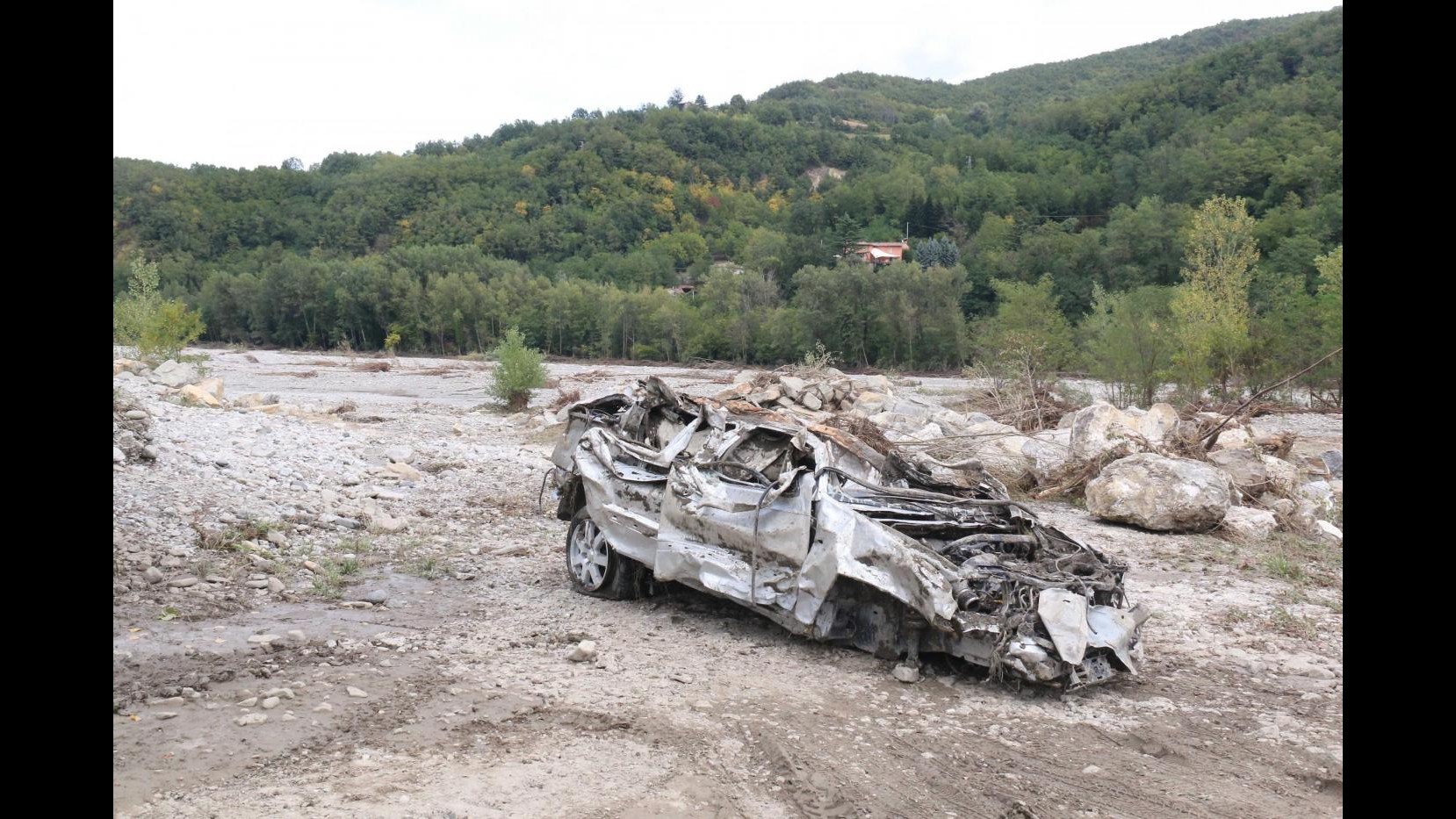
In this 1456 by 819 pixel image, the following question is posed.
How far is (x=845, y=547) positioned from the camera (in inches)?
245

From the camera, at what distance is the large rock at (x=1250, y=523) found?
11.6 metres

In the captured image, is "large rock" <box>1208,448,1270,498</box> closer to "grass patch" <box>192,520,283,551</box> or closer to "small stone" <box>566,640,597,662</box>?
"small stone" <box>566,640,597,662</box>

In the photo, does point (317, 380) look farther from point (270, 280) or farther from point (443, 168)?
point (443, 168)

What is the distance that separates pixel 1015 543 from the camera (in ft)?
22.8

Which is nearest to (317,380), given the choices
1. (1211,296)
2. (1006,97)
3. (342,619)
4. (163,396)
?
(163,396)

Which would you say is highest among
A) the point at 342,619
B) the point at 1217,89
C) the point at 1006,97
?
the point at 1006,97

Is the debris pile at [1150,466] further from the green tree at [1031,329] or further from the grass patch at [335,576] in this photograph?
the green tree at [1031,329]

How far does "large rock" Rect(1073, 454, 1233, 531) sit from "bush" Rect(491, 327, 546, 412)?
62.2ft

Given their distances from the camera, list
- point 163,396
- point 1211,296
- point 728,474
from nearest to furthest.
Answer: point 728,474 < point 163,396 < point 1211,296

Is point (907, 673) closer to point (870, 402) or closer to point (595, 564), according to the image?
point (595, 564)

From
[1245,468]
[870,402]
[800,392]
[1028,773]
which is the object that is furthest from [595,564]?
Result: [870,402]

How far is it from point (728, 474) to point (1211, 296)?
103 ft

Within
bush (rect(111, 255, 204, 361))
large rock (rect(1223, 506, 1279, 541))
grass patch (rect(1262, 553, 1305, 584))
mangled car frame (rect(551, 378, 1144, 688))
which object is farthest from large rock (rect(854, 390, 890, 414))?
bush (rect(111, 255, 204, 361))
